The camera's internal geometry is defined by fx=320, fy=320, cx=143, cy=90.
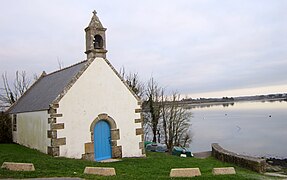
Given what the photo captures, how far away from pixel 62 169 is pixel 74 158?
4.64 metres

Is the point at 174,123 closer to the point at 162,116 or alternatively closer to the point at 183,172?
the point at 162,116

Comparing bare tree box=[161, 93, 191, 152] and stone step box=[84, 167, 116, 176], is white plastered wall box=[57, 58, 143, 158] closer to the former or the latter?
stone step box=[84, 167, 116, 176]

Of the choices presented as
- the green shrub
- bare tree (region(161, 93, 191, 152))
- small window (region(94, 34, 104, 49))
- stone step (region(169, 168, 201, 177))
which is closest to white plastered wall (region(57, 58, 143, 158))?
small window (region(94, 34, 104, 49))

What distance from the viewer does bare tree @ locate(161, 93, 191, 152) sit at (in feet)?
122

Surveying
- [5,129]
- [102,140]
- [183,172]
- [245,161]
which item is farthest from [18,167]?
[5,129]

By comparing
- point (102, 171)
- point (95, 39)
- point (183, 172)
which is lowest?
point (183, 172)

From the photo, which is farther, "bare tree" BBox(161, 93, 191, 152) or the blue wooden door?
"bare tree" BBox(161, 93, 191, 152)

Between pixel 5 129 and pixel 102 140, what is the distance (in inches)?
411

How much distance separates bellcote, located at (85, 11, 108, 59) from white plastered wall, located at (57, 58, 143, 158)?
463mm

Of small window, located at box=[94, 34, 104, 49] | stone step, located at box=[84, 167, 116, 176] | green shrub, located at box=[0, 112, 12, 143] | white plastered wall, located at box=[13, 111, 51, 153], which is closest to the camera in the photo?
stone step, located at box=[84, 167, 116, 176]

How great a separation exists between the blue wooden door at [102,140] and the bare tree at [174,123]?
19.1 metres

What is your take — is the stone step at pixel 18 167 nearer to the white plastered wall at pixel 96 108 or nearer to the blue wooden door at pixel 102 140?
the white plastered wall at pixel 96 108

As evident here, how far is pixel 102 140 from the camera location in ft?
56.6

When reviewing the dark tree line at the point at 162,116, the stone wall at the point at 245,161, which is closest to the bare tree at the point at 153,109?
the dark tree line at the point at 162,116
